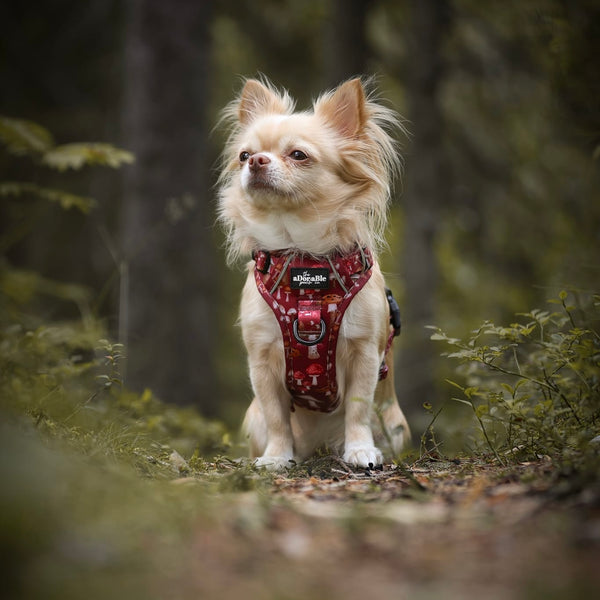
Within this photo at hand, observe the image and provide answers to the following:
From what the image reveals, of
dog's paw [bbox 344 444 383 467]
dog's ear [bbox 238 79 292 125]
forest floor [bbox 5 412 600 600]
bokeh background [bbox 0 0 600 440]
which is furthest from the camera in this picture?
bokeh background [bbox 0 0 600 440]

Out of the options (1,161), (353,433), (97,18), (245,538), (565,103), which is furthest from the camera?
(97,18)

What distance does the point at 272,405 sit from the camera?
3.81 m

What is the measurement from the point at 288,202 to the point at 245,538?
7.29 ft

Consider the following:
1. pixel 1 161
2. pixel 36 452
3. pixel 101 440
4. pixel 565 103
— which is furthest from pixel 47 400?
pixel 1 161

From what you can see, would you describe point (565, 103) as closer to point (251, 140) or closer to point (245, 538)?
point (251, 140)

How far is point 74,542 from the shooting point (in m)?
1.62

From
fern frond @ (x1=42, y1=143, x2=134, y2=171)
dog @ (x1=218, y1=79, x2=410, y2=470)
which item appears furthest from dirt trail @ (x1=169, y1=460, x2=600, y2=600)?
fern frond @ (x1=42, y1=143, x2=134, y2=171)

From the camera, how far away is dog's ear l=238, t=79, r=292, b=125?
4.24 metres

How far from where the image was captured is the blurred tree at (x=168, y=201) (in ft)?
22.5

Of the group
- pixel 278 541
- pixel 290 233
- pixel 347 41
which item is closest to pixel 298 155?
pixel 290 233

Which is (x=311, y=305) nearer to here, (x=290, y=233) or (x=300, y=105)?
(x=290, y=233)

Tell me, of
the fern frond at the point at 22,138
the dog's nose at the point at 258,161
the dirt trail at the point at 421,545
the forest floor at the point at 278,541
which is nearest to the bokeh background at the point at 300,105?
the fern frond at the point at 22,138

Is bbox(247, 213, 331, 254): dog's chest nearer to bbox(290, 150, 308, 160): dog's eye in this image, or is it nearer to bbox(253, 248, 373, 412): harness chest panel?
bbox(253, 248, 373, 412): harness chest panel

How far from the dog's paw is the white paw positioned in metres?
0.32
